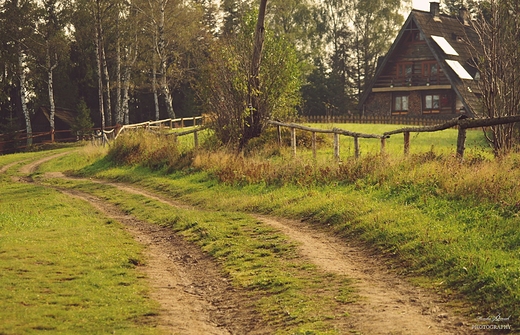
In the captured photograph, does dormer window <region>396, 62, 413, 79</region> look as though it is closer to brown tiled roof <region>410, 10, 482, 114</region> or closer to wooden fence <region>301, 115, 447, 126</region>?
brown tiled roof <region>410, 10, 482, 114</region>

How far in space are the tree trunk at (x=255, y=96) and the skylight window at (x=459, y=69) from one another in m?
32.0

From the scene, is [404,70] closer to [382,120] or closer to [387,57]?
[387,57]

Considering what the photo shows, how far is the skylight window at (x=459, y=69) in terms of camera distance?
5522cm

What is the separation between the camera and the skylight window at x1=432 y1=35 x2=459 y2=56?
56444mm

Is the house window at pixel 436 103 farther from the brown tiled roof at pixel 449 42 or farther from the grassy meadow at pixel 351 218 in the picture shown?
the grassy meadow at pixel 351 218

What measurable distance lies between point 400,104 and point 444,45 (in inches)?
248

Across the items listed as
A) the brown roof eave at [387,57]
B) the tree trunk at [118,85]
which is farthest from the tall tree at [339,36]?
the tree trunk at [118,85]

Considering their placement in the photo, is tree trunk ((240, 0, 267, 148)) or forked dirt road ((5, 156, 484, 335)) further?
tree trunk ((240, 0, 267, 148))

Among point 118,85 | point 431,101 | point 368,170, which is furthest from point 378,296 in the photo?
point 431,101

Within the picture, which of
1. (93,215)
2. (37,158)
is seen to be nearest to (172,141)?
(93,215)

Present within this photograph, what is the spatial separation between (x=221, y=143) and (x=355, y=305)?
17729 millimetres

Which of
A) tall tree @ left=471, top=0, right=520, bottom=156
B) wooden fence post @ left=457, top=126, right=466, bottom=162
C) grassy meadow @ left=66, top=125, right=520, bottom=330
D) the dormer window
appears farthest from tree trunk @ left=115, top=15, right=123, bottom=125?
wooden fence post @ left=457, top=126, right=466, bottom=162

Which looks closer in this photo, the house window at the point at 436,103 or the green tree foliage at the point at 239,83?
the green tree foliage at the point at 239,83

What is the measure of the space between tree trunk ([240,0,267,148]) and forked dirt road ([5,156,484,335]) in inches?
465
